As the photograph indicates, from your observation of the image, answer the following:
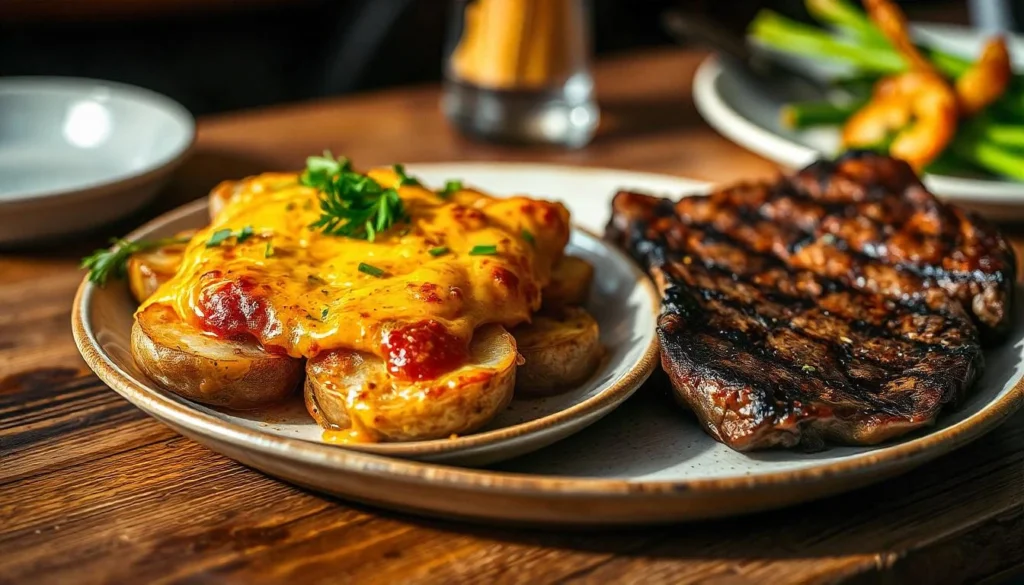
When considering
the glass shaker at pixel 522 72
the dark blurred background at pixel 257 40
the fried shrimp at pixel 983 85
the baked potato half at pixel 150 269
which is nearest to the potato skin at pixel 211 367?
the baked potato half at pixel 150 269

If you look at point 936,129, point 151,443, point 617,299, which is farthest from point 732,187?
point 151,443

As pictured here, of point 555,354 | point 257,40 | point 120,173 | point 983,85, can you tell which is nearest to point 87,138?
point 120,173

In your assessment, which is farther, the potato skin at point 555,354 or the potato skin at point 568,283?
the potato skin at point 568,283

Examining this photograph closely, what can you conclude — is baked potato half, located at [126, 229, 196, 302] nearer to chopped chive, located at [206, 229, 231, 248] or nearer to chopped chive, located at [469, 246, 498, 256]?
chopped chive, located at [206, 229, 231, 248]

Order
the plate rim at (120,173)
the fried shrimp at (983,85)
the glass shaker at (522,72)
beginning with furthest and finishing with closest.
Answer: the glass shaker at (522,72) < the fried shrimp at (983,85) < the plate rim at (120,173)

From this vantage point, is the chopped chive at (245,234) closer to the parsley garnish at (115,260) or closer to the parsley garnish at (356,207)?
the parsley garnish at (356,207)

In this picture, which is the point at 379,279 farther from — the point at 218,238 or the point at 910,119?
the point at 910,119

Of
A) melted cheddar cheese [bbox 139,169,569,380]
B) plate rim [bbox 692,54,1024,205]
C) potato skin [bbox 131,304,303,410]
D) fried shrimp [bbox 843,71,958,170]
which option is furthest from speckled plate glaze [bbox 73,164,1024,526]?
fried shrimp [bbox 843,71,958,170]
